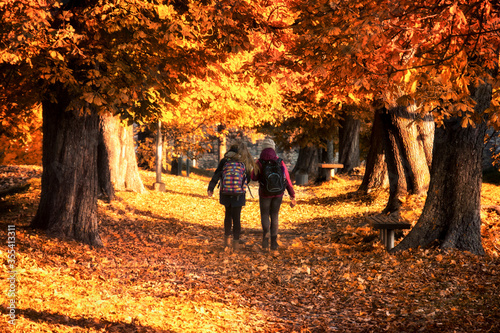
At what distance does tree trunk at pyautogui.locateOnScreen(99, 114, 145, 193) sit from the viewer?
14375mm

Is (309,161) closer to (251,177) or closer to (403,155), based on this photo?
(403,155)

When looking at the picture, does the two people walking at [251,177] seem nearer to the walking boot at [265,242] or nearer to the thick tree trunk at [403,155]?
the walking boot at [265,242]

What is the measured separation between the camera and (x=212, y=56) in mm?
7941

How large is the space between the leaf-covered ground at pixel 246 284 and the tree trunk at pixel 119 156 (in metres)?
3.88

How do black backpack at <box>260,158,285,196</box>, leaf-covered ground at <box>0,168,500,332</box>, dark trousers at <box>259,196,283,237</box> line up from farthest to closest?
dark trousers at <box>259,196,283,237</box> < black backpack at <box>260,158,285,196</box> < leaf-covered ground at <box>0,168,500,332</box>

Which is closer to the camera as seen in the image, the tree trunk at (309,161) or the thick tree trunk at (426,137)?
the thick tree trunk at (426,137)

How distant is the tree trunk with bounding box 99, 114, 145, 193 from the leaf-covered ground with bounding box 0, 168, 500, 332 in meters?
3.88

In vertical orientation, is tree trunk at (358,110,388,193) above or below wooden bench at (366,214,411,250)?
above

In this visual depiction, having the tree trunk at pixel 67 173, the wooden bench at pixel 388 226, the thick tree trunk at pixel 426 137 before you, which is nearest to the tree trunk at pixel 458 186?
the wooden bench at pixel 388 226

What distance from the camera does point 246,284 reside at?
690 cm

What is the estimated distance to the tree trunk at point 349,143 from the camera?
79.8 ft

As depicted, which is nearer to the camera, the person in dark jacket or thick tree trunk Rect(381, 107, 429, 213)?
the person in dark jacket

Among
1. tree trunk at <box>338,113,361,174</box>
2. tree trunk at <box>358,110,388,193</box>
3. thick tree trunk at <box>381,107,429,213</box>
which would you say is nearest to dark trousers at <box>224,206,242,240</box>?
thick tree trunk at <box>381,107,429,213</box>

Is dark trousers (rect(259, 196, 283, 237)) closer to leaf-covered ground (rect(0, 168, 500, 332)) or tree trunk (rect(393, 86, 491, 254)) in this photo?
leaf-covered ground (rect(0, 168, 500, 332))
